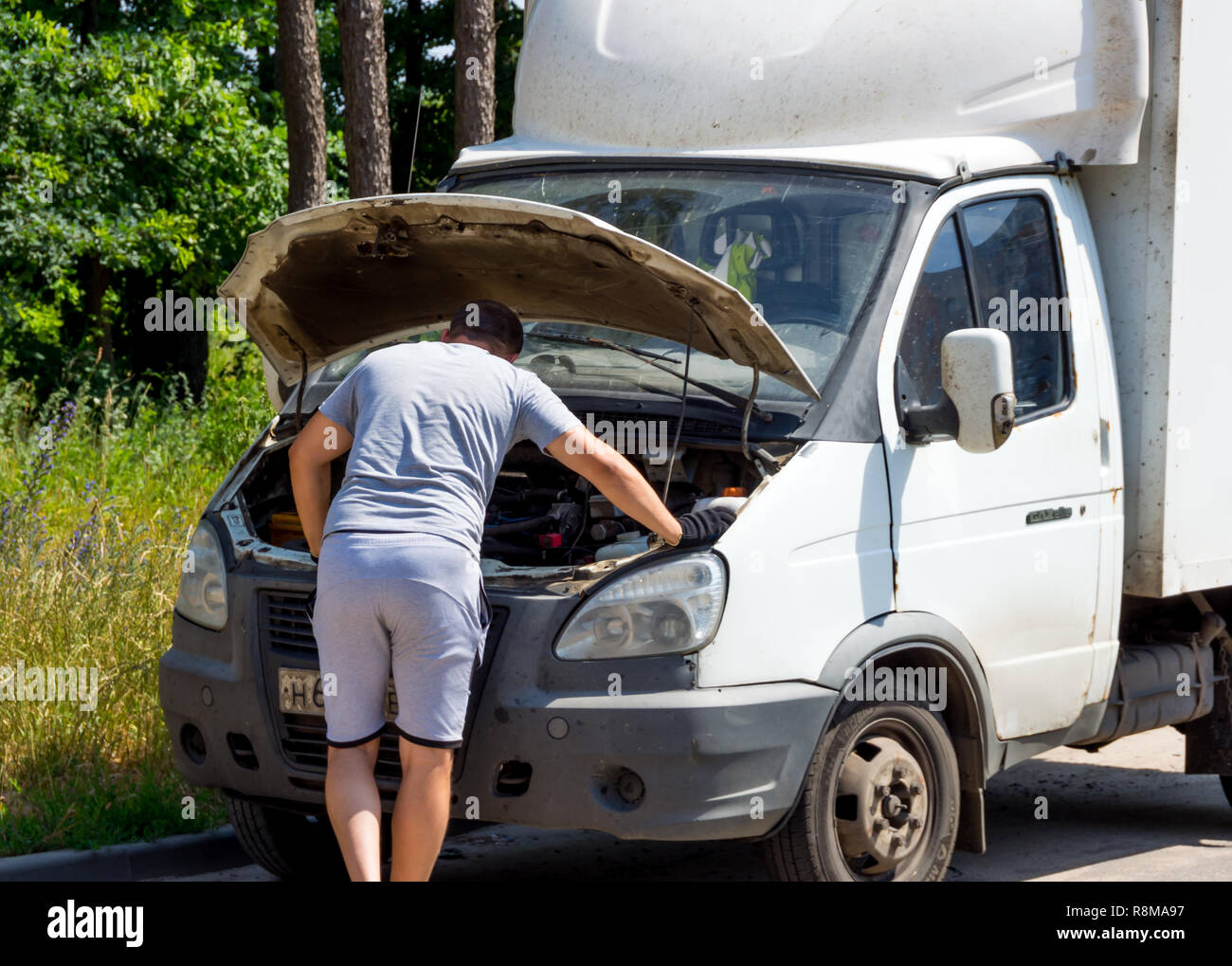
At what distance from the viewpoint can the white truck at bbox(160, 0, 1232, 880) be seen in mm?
4535

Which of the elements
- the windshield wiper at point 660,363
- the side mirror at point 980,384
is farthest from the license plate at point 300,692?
the side mirror at point 980,384

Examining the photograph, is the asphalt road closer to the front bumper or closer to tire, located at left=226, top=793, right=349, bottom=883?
tire, located at left=226, top=793, right=349, bottom=883

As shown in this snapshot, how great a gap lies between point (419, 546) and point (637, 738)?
788 millimetres

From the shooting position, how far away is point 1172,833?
270 inches

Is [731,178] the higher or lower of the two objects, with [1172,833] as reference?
higher

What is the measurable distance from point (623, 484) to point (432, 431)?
561 mm

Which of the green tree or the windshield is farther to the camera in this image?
the green tree

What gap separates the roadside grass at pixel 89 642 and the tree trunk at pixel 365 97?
8.24 feet

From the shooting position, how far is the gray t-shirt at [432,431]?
447 centimetres

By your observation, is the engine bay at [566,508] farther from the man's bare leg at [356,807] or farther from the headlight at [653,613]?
the man's bare leg at [356,807]

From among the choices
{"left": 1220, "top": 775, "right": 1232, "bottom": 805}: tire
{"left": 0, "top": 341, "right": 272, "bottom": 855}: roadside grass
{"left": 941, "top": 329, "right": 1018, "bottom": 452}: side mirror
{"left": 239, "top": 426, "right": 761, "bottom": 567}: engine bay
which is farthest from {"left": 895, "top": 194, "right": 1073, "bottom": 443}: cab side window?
{"left": 0, "top": 341, "right": 272, "bottom": 855}: roadside grass

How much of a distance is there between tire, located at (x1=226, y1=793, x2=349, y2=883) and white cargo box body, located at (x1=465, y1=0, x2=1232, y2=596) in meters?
2.69
